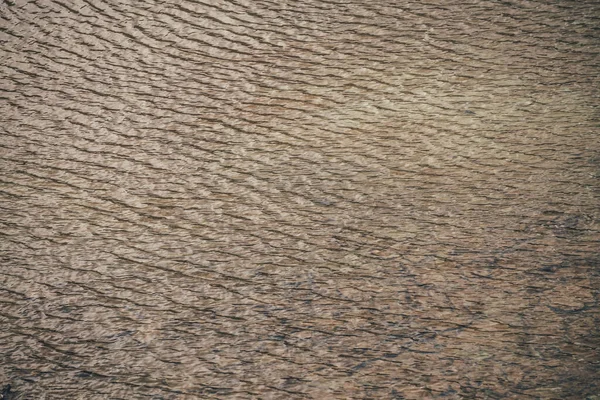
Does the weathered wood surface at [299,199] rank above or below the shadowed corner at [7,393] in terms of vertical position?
above

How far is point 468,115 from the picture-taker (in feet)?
2.85

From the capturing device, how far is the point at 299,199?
79 centimetres

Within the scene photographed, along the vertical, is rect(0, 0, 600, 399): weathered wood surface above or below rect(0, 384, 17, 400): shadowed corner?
above

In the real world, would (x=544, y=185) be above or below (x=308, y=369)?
above

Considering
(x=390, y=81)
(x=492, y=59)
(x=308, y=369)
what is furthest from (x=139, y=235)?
(x=492, y=59)

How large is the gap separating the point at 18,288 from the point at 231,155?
11.5 inches

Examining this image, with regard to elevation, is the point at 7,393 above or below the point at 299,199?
below

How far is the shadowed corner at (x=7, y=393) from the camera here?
2.05 ft

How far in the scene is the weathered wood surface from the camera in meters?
0.63

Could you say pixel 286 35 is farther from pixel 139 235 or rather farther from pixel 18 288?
pixel 18 288

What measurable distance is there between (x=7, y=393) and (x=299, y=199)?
369 mm

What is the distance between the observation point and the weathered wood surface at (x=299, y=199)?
632 mm

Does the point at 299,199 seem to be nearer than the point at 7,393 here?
No

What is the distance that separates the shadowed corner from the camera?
2.05 feet
